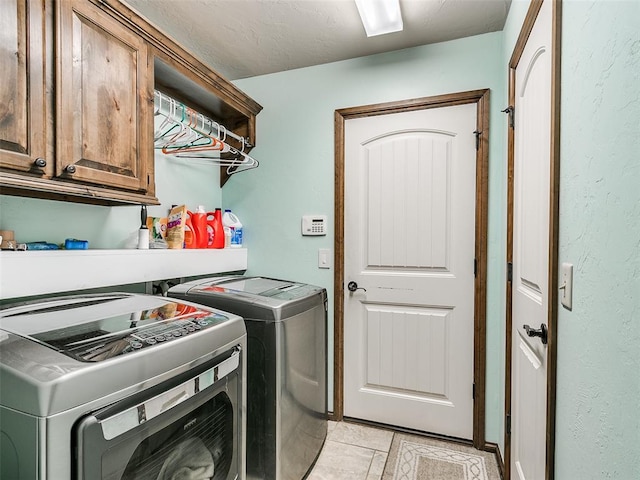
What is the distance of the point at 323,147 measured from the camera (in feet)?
7.88

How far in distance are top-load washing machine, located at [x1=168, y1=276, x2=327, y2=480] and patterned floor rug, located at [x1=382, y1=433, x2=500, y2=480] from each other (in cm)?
49

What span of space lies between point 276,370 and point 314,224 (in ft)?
3.69

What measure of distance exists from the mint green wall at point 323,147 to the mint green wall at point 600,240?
3.61 ft

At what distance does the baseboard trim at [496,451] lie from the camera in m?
1.82

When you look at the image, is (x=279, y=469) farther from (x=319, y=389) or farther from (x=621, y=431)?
(x=621, y=431)

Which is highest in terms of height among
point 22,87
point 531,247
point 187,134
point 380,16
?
point 380,16

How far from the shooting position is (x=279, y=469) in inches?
61.2

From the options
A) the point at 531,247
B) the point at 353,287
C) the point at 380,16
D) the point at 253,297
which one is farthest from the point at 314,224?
the point at 531,247

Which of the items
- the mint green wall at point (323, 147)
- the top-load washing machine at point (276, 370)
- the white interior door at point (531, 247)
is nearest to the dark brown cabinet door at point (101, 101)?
the top-load washing machine at point (276, 370)

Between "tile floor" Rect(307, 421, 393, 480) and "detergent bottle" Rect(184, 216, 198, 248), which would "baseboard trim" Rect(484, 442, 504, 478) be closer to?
"tile floor" Rect(307, 421, 393, 480)

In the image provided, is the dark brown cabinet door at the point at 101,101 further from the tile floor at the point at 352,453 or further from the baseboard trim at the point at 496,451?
the baseboard trim at the point at 496,451

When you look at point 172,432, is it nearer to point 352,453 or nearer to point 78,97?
point 78,97

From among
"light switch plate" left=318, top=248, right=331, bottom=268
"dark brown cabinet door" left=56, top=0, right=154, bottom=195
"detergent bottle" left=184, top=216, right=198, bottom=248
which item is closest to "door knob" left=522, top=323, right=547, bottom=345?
"light switch plate" left=318, top=248, right=331, bottom=268

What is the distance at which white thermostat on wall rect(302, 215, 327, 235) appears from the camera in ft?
7.85
